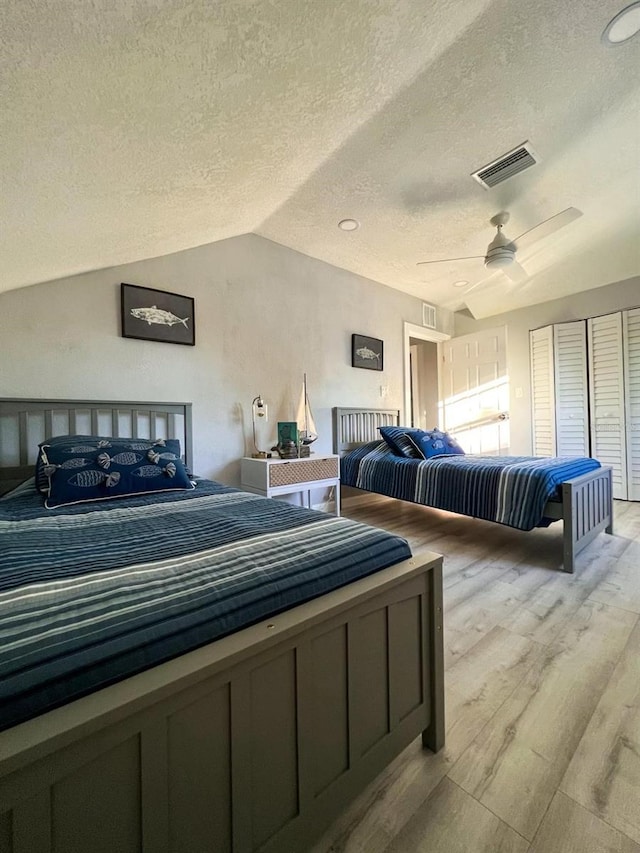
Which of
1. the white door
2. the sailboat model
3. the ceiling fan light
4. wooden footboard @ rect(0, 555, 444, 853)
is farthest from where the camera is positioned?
the white door

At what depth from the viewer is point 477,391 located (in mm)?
4730

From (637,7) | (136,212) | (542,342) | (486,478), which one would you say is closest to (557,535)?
(486,478)

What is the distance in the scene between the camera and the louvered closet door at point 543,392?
4.13 m

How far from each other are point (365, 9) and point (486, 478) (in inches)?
97.9

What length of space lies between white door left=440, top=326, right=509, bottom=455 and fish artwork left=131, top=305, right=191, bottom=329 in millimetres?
3709

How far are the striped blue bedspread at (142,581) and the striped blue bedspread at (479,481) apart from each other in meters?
1.64

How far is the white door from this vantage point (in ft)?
14.9

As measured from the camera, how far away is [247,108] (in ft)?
4.72

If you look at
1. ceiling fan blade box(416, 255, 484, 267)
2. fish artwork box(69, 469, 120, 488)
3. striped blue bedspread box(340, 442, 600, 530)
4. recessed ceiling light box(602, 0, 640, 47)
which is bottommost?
striped blue bedspread box(340, 442, 600, 530)

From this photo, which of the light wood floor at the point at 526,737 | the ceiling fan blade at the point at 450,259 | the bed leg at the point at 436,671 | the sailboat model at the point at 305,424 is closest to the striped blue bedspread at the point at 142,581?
the bed leg at the point at 436,671

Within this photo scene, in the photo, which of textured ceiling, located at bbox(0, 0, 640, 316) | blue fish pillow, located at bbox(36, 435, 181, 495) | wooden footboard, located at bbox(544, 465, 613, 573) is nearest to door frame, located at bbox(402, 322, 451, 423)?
textured ceiling, located at bbox(0, 0, 640, 316)

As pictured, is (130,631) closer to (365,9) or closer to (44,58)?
(44,58)

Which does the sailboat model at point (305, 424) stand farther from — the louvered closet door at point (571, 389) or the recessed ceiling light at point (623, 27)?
the louvered closet door at point (571, 389)

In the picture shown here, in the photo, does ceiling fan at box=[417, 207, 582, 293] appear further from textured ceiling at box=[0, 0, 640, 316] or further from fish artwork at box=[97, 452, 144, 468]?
fish artwork at box=[97, 452, 144, 468]
